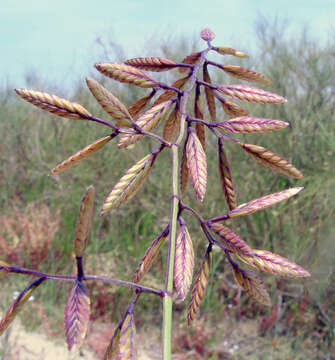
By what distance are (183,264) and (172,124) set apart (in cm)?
14

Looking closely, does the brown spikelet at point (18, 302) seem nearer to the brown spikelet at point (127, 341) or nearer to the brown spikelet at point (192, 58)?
the brown spikelet at point (127, 341)

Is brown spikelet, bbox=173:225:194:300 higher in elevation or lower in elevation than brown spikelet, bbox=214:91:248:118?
lower

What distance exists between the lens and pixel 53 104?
32cm

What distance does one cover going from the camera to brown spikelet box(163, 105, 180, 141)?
15.7 inches

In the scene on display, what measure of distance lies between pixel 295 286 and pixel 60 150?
2243 millimetres

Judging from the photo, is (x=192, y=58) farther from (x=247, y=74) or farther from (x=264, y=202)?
(x=264, y=202)

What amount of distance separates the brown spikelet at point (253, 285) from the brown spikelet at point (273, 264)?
0.09 ft

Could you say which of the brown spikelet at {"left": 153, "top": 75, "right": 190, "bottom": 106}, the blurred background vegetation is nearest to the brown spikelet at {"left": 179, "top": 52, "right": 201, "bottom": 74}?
the brown spikelet at {"left": 153, "top": 75, "right": 190, "bottom": 106}

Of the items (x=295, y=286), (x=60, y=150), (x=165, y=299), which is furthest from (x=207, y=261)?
(x=60, y=150)

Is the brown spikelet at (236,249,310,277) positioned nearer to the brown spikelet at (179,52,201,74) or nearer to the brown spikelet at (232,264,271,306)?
the brown spikelet at (232,264,271,306)

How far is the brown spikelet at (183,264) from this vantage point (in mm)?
316

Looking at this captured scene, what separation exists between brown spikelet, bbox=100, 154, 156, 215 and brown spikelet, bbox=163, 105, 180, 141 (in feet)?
0.20

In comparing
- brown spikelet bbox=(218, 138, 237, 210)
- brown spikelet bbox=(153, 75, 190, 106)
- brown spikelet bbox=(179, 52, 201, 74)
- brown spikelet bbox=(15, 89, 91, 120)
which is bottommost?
brown spikelet bbox=(218, 138, 237, 210)

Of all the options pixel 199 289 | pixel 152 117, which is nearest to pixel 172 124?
pixel 152 117
